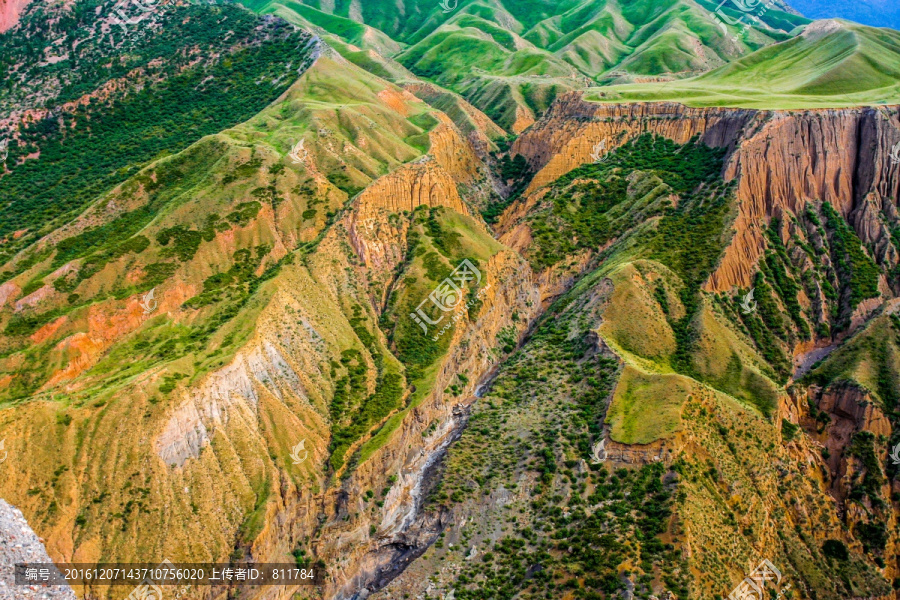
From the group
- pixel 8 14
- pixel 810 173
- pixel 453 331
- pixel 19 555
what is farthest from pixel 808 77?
pixel 8 14

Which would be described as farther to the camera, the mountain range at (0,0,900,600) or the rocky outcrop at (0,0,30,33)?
the rocky outcrop at (0,0,30,33)

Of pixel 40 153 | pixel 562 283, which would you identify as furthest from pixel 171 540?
pixel 40 153

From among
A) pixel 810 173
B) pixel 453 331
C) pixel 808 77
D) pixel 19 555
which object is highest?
pixel 19 555

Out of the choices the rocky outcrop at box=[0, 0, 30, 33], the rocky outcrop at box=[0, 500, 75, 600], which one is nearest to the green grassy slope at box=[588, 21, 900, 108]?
the rocky outcrop at box=[0, 500, 75, 600]

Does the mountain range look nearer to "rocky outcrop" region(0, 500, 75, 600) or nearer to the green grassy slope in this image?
the green grassy slope

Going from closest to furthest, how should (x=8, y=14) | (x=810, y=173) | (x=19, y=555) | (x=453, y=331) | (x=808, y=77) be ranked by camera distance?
(x=19, y=555)
(x=453, y=331)
(x=810, y=173)
(x=808, y=77)
(x=8, y=14)

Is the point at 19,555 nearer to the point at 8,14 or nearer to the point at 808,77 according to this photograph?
the point at 8,14

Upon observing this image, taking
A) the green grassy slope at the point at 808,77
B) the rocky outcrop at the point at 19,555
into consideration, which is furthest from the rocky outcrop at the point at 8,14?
the rocky outcrop at the point at 19,555

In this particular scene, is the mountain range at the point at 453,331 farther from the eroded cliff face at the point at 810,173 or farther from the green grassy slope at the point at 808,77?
the green grassy slope at the point at 808,77

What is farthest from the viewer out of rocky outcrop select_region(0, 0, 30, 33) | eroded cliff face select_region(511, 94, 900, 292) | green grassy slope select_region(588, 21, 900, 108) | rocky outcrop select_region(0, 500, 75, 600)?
rocky outcrop select_region(0, 0, 30, 33)
